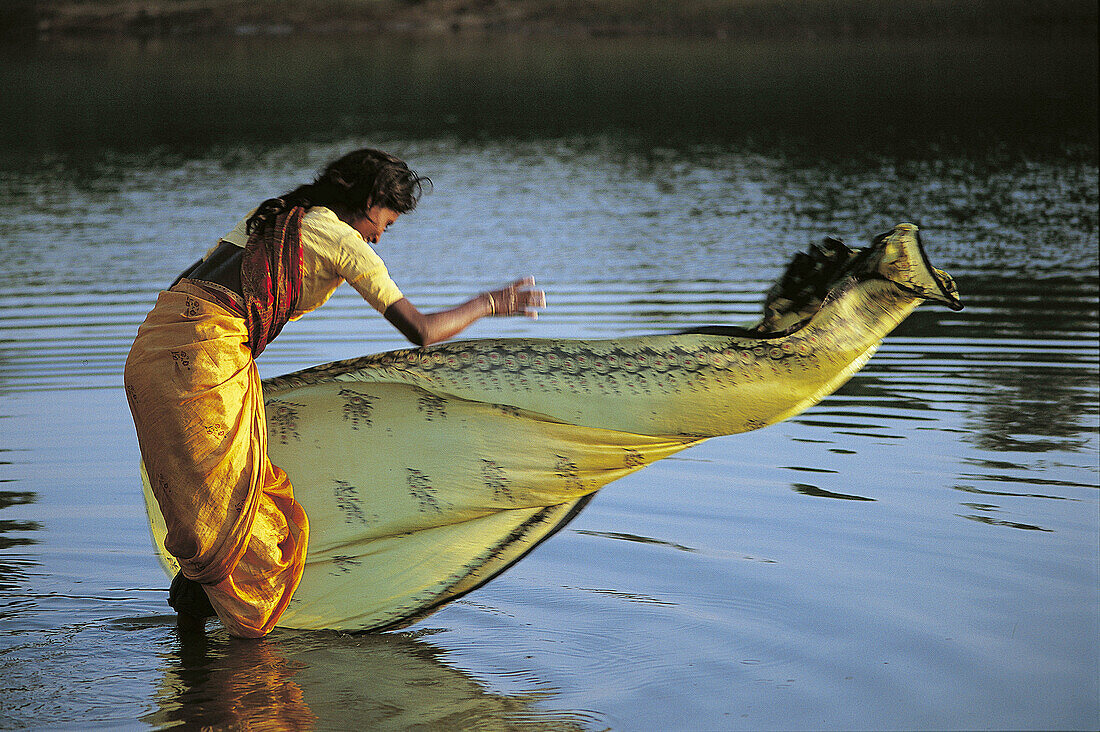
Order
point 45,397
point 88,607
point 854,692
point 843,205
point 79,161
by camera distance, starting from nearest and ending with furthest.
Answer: point 854,692
point 88,607
point 45,397
point 843,205
point 79,161

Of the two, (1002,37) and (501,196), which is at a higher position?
(1002,37)

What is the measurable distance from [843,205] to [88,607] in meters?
14.5

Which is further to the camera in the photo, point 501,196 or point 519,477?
point 501,196

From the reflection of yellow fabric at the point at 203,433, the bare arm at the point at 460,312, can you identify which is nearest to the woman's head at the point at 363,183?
the bare arm at the point at 460,312

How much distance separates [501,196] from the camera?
19266mm

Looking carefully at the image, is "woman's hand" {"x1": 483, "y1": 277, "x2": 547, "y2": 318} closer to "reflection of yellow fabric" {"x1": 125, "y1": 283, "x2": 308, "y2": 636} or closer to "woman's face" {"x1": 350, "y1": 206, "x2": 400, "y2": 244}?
"woman's face" {"x1": 350, "y1": 206, "x2": 400, "y2": 244}

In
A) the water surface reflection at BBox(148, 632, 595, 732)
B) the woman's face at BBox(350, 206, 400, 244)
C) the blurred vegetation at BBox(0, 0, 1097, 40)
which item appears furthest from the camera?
the blurred vegetation at BBox(0, 0, 1097, 40)

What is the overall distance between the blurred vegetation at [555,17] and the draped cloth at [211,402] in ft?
192

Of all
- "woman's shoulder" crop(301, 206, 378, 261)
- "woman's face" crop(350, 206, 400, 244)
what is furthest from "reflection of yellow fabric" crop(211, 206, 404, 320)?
"woman's face" crop(350, 206, 400, 244)

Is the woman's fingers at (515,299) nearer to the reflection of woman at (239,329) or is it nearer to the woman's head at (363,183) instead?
the reflection of woman at (239,329)

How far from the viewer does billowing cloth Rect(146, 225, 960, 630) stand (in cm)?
441

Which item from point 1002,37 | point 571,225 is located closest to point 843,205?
point 571,225

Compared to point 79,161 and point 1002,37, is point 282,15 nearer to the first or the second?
point 1002,37

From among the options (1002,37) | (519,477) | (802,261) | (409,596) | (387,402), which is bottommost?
(409,596)
